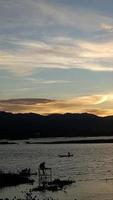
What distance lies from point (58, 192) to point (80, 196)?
3.70 metres

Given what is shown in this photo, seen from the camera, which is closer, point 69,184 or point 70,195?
point 70,195

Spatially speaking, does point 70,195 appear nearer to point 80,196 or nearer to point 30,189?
point 80,196

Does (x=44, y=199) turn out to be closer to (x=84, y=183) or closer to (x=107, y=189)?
(x=107, y=189)

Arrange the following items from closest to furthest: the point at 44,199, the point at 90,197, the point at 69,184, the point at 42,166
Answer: the point at 44,199 → the point at 90,197 → the point at 69,184 → the point at 42,166

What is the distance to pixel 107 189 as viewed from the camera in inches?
2143

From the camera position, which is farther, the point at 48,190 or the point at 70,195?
the point at 48,190

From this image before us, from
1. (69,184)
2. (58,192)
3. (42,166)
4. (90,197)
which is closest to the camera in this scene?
(90,197)

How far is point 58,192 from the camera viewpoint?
172 feet

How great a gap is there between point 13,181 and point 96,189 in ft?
41.5

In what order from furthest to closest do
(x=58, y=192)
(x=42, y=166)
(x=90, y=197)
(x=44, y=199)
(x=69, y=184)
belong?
(x=42, y=166)
(x=69, y=184)
(x=58, y=192)
(x=90, y=197)
(x=44, y=199)

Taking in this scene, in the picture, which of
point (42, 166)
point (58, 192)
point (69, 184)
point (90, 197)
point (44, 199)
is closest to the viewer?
point (44, 199)

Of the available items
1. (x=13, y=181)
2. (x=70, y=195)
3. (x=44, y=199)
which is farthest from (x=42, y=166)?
(x=44, y=199)

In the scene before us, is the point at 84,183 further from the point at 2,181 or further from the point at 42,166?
the point at 2,181

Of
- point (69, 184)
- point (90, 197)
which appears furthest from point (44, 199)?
point (69, 184)
